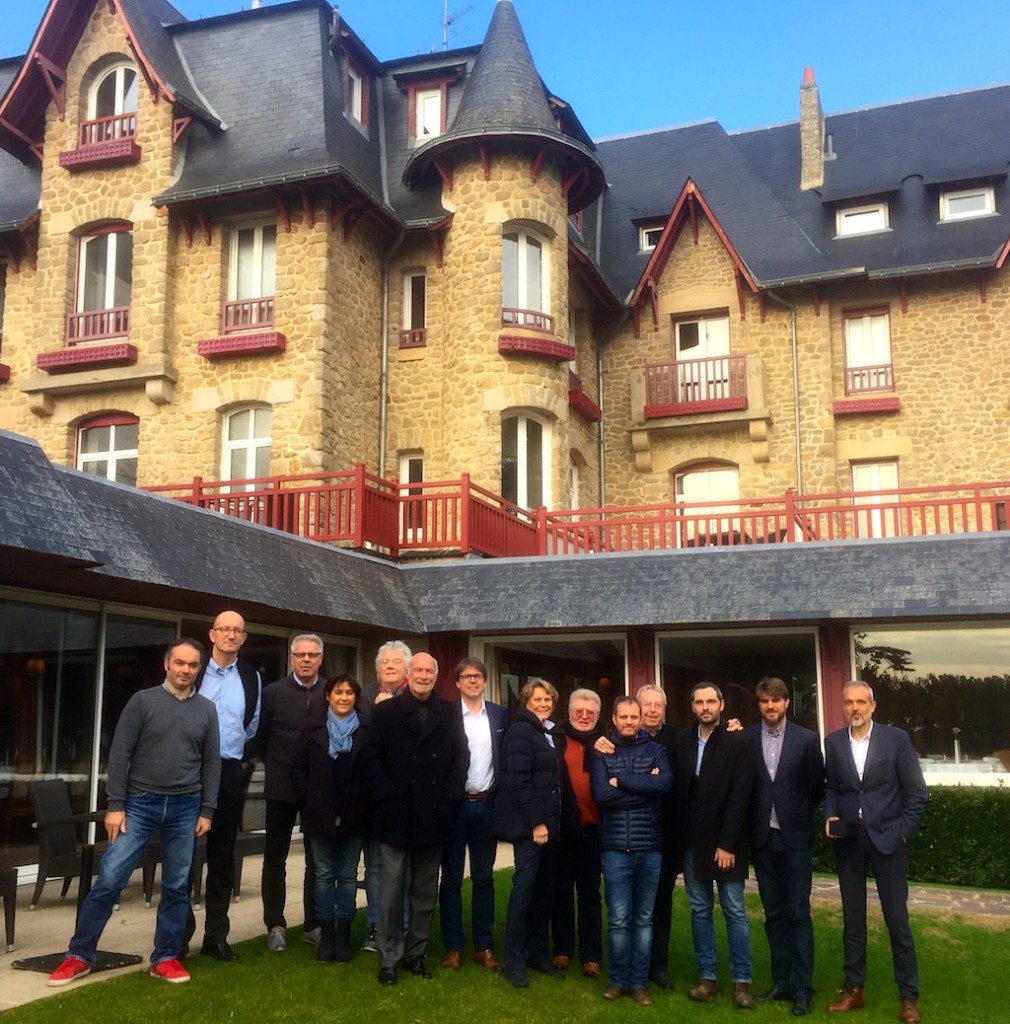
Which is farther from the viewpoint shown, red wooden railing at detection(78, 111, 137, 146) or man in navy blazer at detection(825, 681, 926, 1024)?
red wooden railing at detection(78, 111, 137, 146)

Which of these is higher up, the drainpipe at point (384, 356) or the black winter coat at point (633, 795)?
the drainpipe at point (384, 356)

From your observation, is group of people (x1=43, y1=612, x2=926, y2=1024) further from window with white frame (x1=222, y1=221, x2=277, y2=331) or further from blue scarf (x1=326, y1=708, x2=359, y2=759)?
window with white frame (x1=222, y1=221, x2=277, y2=331)

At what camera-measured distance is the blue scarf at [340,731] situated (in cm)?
666

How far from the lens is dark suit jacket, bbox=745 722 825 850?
6277 mm

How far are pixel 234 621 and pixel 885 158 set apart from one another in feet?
61.3

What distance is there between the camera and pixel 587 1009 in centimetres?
598

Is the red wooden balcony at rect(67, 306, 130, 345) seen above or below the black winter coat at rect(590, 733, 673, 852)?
above

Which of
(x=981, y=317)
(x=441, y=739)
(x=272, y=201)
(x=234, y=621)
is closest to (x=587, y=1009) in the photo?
(x=441, y=739)

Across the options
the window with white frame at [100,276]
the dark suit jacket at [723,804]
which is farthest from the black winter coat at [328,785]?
the window with white frame at [100,276]

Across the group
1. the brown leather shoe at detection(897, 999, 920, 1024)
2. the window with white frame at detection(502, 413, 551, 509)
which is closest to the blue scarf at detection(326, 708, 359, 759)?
the brown leather shoe at detection(897, 999, 920, 1024)

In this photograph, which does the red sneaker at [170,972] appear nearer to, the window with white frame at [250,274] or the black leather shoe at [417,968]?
the black leather shoe at [417,968]

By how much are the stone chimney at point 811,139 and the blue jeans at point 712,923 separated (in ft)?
58.5

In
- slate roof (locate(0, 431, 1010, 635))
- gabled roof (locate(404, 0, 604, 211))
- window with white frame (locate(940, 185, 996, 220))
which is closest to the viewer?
slate roof (locate(0, 431, 1010, 635))

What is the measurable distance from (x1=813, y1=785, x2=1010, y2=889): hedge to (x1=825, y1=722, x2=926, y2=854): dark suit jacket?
17.3 feet
